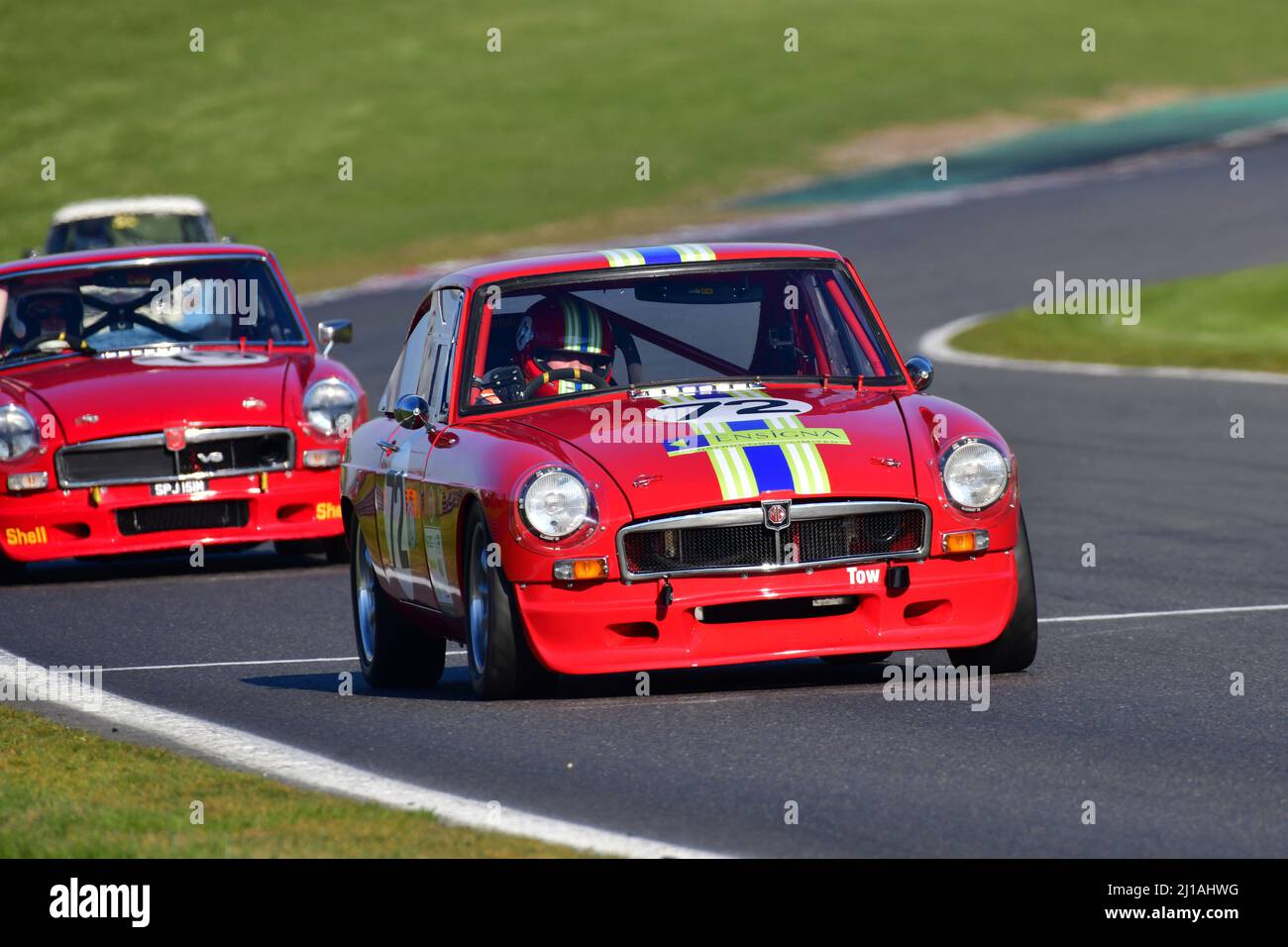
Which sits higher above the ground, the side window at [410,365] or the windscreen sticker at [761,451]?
the side window at [410,365]

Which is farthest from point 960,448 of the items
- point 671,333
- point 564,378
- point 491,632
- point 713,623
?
point 491,632

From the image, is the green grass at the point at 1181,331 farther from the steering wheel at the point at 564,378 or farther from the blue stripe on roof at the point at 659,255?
the steering wheel at the point at 564,378

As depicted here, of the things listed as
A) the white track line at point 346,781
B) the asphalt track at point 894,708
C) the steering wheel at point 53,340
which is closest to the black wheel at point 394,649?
the asphalt track at point 894,708

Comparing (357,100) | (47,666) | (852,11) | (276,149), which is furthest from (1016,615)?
(852,11)

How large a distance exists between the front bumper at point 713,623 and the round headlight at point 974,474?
0.23 meters

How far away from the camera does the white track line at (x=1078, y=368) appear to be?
810 inches

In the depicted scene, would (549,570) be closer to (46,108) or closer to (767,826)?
(767,826)

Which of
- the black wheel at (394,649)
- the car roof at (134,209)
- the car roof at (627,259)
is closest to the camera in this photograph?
the car roof at (627,259)

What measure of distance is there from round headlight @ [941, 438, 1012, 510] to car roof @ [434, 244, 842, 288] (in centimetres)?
112

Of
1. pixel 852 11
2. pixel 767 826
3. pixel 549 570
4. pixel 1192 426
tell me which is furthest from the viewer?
pixel 852 11

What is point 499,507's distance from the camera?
8.16 metres

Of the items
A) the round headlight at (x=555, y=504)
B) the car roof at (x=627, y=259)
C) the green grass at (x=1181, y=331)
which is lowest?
the green grass at (x=1181, y=331)

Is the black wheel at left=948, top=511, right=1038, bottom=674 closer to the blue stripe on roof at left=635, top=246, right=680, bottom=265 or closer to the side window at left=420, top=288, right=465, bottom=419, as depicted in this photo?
the blue stripe on roof at left=635, top=246, right=680, bottom=265

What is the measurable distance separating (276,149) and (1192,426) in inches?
1311
